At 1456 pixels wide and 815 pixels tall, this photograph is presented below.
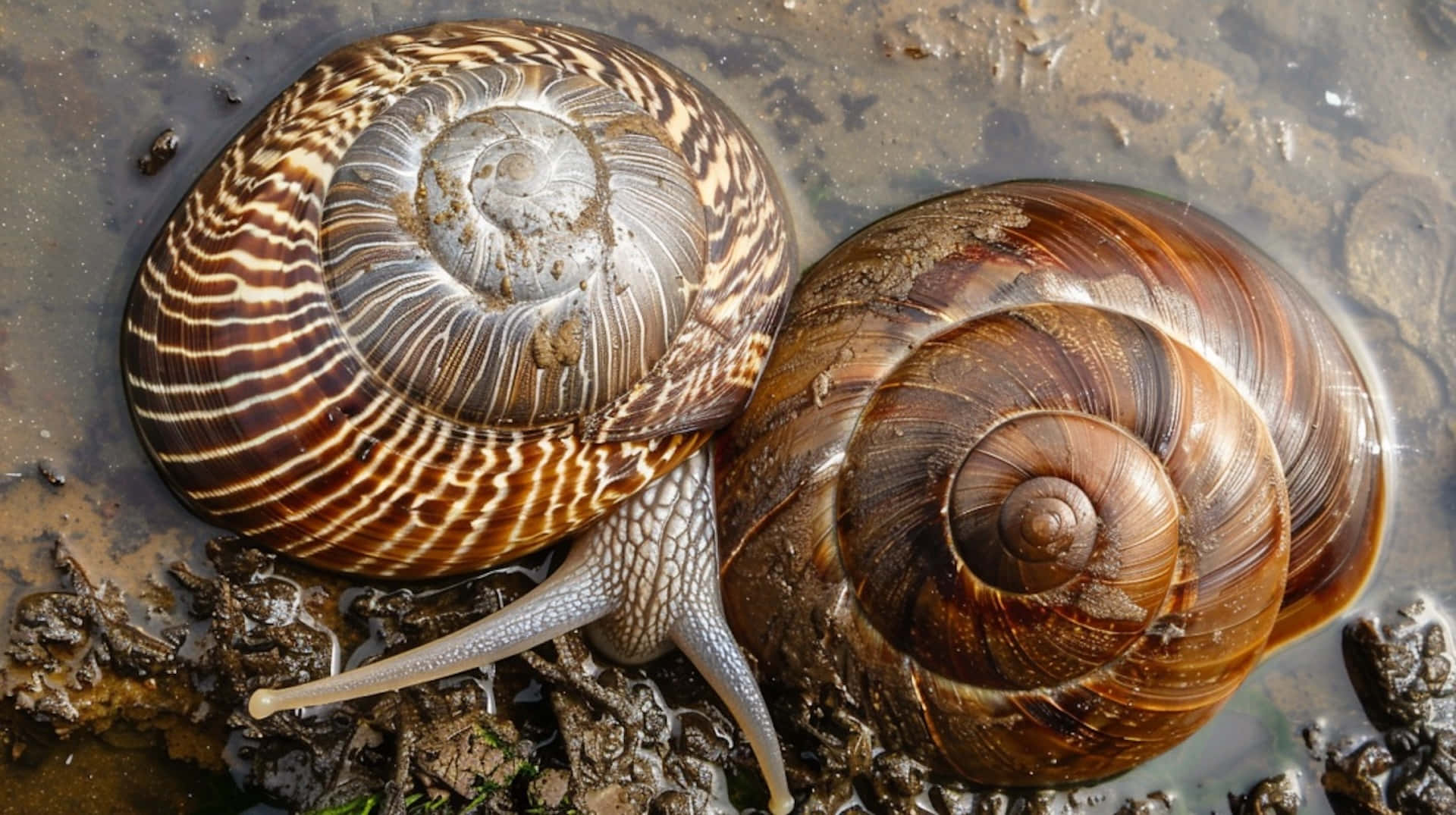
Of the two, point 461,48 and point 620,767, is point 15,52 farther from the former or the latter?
point 620,767

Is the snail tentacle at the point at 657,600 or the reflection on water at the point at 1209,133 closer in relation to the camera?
the snail tentacle at the point at 657,600

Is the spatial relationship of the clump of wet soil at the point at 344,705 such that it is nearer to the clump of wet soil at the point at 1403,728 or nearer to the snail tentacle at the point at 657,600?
the snail tentacle at the point at 657,600

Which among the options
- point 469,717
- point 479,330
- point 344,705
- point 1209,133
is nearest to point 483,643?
point 469,717

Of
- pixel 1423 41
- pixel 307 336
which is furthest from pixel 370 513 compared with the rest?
pixel 1423 41

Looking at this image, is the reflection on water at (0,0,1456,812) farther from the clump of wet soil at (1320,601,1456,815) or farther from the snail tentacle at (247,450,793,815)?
the snail tentacle at (247,450,793,815)

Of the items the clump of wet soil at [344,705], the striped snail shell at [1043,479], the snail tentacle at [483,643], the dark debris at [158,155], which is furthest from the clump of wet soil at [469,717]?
the dark debris at [158,155]

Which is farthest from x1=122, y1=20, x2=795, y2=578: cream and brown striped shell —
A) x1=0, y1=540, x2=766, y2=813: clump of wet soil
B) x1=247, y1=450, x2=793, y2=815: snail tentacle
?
x1=0, y1=540, x2=766, y2=813: clump of wet soil
